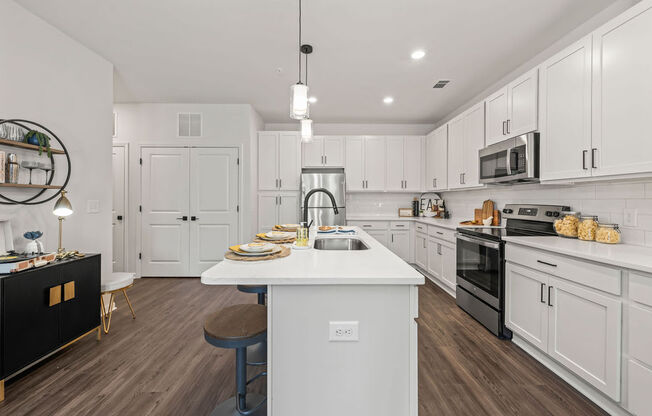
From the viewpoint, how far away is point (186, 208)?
4340 mm

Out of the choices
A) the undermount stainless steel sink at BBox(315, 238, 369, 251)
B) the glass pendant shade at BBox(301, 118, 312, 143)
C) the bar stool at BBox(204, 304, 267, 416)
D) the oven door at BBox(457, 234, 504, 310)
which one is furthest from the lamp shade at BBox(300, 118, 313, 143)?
the oven door at BBox(457, 234, 504, 310)

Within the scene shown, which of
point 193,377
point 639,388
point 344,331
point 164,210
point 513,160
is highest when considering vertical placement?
point 513,160

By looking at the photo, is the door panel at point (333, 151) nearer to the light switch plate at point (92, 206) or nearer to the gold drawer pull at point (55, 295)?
the light switch plate at point (92, 206)

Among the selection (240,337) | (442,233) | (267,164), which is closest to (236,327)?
(240,337)

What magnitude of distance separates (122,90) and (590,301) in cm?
537

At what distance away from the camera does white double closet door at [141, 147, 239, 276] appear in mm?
4309

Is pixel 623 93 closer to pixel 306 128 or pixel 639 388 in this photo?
pixel 639 388

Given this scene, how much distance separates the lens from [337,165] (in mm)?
4996

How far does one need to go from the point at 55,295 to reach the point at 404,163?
187 inches

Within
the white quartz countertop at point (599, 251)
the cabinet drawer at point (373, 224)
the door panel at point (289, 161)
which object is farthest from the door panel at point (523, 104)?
the door panel at point (289, 161)

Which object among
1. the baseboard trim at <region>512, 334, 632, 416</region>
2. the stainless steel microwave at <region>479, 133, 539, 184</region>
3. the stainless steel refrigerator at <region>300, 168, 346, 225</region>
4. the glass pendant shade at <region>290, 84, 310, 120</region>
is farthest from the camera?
the stainless steel refrigerator at <region>300, 168, 346, 225</region>

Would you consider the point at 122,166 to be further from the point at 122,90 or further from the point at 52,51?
the point at 52,51

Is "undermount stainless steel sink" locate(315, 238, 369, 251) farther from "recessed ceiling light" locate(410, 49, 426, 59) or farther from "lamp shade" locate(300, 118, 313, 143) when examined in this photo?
"recessed ceiling light" locate(410, 49, 426, 59)

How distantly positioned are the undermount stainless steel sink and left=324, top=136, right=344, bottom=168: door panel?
293cm
